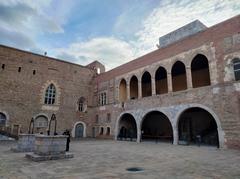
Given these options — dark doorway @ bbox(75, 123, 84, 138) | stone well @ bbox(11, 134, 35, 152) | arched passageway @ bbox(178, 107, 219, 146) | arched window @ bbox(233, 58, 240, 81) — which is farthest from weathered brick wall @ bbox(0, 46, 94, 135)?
arched window @ bbox(233, 58, 240, 81)

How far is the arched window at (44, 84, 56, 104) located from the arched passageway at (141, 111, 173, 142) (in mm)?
12171

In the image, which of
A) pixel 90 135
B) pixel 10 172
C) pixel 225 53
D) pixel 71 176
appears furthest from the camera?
pixel 90 135

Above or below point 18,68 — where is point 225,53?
below

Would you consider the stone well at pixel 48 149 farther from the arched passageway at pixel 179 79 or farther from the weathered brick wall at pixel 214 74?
the arched passageway at pixel 179 79

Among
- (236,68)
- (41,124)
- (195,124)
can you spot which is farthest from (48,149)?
(195,124)

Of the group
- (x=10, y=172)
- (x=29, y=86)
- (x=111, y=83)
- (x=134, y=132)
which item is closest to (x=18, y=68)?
(x=29, y=86)

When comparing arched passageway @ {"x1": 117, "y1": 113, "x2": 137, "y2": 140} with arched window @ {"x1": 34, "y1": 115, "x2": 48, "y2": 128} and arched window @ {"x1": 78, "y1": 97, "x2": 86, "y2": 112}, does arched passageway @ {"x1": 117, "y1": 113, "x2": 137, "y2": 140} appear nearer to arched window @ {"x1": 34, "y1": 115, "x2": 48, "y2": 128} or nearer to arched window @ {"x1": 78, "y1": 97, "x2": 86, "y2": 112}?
arched window @ {"x1": 78, "y1": 97, "x2": 86, "y2": 112}

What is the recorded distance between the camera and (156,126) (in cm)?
2255

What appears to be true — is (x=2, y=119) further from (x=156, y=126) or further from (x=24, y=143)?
(x=156, y=126)

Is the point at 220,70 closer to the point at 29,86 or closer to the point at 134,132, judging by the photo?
the point at 134,132

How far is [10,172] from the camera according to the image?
5.21 m

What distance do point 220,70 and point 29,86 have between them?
1992 cm

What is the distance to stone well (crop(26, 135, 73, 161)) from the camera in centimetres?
722

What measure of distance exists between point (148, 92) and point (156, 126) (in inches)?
179
